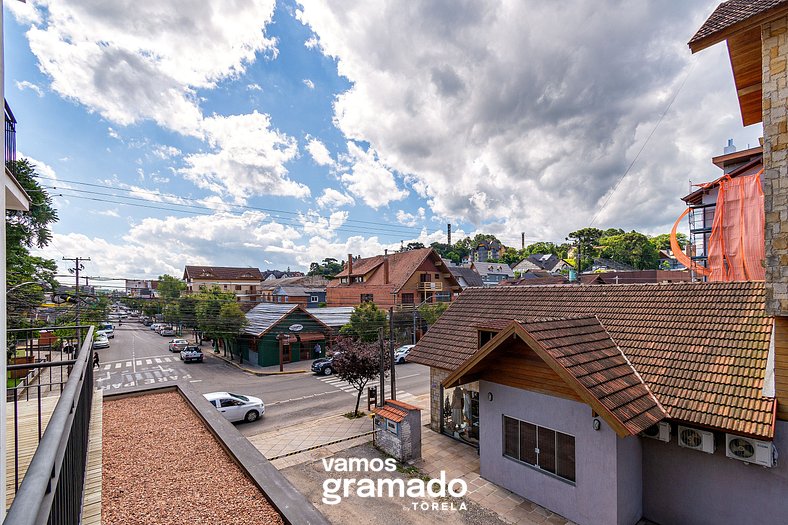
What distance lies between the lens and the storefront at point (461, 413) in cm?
1185

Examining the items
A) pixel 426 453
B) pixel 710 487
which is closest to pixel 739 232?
pixel 710 487

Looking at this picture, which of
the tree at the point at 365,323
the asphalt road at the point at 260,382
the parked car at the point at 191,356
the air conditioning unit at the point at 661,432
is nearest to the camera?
the air conditioning unit at the point at 661,432

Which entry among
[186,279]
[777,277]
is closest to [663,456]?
[777,277]

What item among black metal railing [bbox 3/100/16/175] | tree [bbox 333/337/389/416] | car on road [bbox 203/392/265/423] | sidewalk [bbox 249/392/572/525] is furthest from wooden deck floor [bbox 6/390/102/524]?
tree [bbox 333/337/389/416]

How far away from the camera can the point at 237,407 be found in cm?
1452

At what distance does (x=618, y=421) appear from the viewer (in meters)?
6.55

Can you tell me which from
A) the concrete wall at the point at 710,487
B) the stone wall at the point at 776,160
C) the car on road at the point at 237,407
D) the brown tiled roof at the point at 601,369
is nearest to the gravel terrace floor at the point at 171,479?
the brown tiled roof at the point at 601,369

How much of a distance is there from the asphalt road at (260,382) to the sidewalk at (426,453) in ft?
5.16

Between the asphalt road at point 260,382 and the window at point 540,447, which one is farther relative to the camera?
the asphalt road at point 260,382

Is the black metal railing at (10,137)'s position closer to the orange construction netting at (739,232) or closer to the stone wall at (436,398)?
the stone wall at (436,398)

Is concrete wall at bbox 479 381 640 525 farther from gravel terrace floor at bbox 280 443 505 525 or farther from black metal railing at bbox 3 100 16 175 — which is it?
black metal railing at bbox 3 100 16 175

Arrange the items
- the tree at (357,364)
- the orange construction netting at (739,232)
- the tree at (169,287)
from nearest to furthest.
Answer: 1. the orange construction netting at (739,232)
2. the tree at (357,364)
3. the tree at (169,287)

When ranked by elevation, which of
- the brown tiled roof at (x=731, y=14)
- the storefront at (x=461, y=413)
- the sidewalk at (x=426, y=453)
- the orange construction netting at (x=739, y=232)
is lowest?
the sidewalk at (x=426, y=453)

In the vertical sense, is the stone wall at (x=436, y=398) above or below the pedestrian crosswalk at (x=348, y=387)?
above
